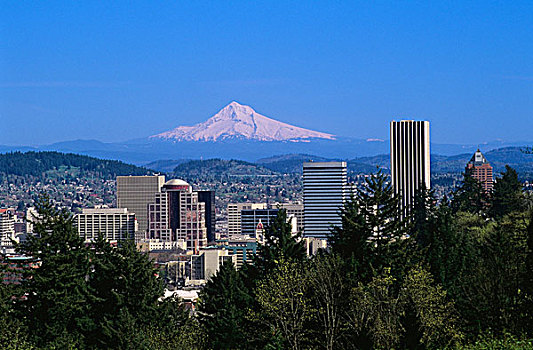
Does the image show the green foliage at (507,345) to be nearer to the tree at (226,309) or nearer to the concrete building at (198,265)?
the tree at (226,309)

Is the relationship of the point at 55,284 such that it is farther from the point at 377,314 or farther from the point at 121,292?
the point at 377,314

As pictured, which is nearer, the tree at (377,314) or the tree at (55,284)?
the tree at (377,314)

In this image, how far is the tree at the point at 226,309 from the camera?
1186 inches

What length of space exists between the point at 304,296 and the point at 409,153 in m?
110

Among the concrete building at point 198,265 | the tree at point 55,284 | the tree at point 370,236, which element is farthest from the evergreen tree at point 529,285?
the concrete building at point 198,265

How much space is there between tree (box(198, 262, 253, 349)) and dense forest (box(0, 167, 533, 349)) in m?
0.05

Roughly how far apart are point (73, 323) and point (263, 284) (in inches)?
301

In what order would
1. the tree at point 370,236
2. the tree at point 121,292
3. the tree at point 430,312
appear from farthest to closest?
the tree at point 370,236
the tree at point 121,292
the tree at point 430,312

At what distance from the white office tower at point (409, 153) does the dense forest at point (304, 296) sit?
9151cm

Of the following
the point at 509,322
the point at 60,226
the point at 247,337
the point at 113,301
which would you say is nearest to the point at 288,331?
the point at 247,337

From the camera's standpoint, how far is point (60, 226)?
32688mm

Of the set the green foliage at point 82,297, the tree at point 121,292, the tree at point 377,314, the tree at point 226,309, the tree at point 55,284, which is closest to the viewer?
the tree at point 377,314

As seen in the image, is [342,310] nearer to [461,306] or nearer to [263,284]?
[263,284]

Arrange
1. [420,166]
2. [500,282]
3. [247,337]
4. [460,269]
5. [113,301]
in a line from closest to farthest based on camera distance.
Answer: [500,282] → [247,337] → [113,301] → [460,269] → [420,166]
